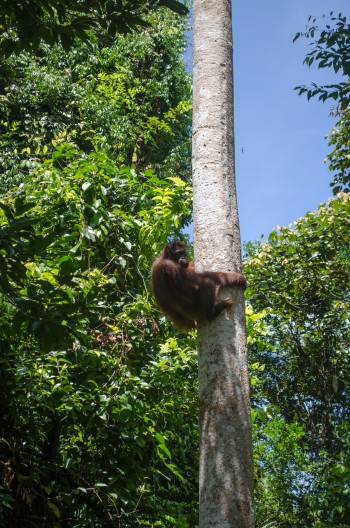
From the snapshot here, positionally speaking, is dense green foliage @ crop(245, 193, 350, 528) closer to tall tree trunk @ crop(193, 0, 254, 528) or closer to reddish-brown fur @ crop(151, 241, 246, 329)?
reddish-brown fur @ crop(151, 241, 246, 329)

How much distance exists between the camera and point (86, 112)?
28.1ft

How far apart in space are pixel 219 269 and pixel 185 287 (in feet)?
2.57

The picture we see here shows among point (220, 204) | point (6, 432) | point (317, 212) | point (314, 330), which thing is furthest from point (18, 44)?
point (314, 330)

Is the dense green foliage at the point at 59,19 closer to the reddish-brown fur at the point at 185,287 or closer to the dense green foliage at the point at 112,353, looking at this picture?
the dense green foliage at the point at 112,353

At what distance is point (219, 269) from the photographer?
2604 mm

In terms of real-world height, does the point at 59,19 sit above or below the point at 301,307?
below

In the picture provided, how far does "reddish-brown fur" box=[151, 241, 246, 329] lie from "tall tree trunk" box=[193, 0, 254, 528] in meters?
0.04

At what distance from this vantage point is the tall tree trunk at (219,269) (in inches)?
86.6

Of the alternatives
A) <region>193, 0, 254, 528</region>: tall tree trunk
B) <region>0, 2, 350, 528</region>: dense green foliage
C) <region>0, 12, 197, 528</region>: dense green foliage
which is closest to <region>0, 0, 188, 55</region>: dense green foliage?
<region>0, 2, 350, 528</region>: dense green foliage

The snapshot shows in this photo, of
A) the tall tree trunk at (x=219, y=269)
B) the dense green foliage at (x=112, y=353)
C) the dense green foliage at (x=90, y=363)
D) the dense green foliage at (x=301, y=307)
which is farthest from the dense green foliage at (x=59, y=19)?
the dense green foliage at (x=301, y=307)

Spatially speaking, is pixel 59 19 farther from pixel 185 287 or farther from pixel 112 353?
pixel 112 353

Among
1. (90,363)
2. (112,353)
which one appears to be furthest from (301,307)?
(90,363)

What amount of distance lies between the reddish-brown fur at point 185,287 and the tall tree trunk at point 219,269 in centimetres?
4

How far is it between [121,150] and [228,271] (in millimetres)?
6053
